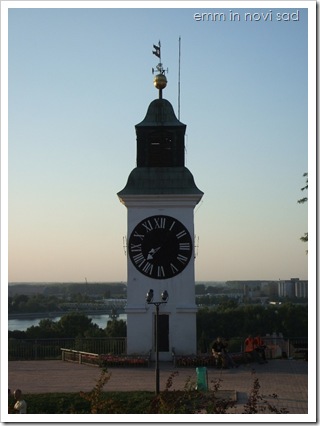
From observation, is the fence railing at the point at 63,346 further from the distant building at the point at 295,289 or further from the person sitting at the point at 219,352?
the distant building at the point at 295,289

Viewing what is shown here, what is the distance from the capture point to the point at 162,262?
2806 cm

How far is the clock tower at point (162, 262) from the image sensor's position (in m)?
28.0

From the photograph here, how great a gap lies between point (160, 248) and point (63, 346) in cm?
591

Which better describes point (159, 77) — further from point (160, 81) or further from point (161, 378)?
point (161, 378)

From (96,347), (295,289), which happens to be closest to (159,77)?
(96,347)

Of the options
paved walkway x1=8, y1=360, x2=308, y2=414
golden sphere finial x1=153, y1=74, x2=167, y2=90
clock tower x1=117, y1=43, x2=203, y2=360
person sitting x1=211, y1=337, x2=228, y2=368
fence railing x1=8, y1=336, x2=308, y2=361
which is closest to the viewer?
paved walkway x1=8, y1=360, x2=308, y2=414

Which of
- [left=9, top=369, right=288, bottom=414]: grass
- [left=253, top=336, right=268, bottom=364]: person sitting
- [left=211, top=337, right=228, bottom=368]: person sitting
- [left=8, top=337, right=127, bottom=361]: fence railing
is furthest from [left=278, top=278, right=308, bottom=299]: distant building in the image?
[left=9, top=369, right=288, bottom=414]: grass

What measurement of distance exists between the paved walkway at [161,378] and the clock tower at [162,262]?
1.38 meters

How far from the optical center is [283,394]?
2098cm

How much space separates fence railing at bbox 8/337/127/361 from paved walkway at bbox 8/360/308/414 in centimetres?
147

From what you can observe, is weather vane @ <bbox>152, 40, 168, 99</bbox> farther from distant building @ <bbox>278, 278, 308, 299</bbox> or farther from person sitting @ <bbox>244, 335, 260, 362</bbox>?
distant building @ <bbox>278, 278, 308, 299</bbox>

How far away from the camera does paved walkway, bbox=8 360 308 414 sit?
21.3m

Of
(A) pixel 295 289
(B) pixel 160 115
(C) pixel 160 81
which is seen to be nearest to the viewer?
(B) pixel 160 115

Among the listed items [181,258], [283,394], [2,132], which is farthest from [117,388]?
[2,132]
